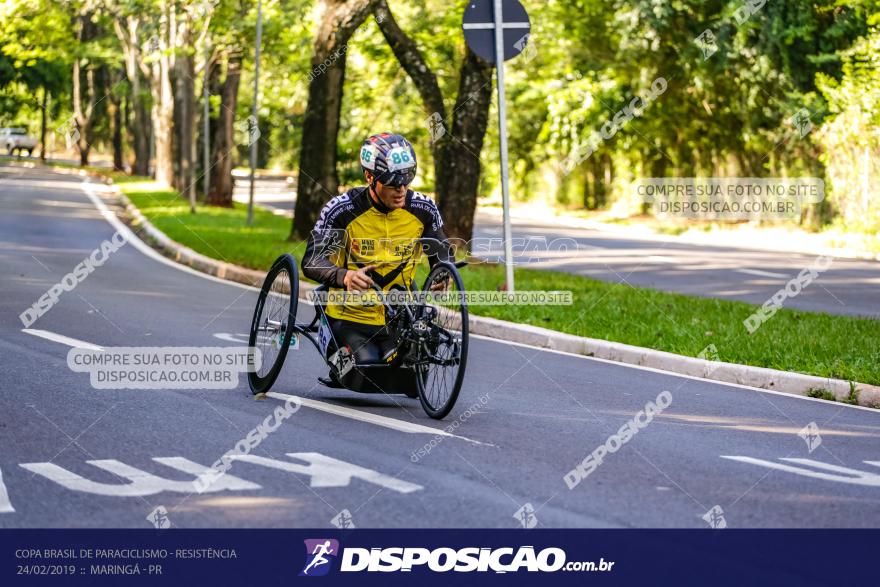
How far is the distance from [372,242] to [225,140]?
29.1 metres

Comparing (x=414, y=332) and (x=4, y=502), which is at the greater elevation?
(x=414, y=332)

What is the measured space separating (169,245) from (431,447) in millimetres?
16565

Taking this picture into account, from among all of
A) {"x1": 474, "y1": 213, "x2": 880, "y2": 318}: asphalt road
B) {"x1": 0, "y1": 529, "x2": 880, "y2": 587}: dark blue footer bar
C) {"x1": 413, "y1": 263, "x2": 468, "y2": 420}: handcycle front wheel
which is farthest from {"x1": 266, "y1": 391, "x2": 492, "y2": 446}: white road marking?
{"x1": 474, "y1": 213, "x2": 880, "y2": 318}: asphalt road

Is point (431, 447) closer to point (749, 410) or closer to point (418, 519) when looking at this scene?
point (418, 519)

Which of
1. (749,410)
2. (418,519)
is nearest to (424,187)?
(749,410)

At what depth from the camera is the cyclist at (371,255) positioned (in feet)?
28.7

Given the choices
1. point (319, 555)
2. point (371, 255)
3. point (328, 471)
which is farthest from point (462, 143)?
point (319, 555)

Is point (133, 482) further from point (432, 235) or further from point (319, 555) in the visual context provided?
point (432, 235)

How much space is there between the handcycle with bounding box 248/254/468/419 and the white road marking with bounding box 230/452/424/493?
1273mm

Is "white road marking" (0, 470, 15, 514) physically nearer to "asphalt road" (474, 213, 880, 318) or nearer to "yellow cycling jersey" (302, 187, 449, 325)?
"yellow cycling jersey" (302, 187, 449, 325)

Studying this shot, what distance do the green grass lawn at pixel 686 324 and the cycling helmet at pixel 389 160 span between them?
4.07 metres

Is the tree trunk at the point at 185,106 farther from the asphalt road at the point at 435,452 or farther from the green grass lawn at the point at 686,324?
the asphalt road at the point at 435,452

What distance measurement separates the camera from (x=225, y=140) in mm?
37250

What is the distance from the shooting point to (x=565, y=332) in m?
13.1
